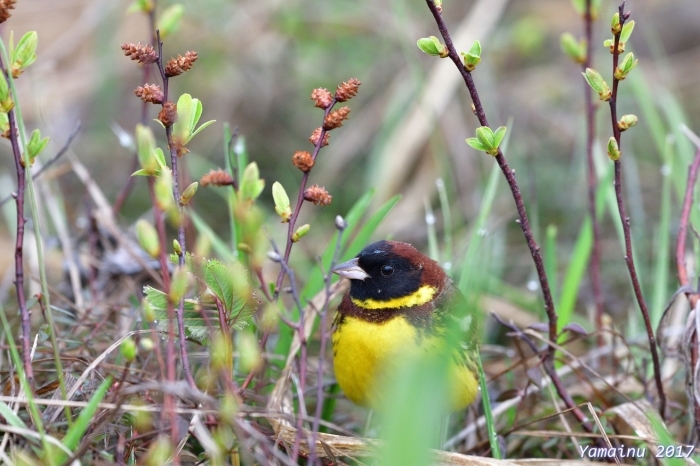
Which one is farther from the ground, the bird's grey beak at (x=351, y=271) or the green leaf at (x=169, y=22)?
the green leaf at (x=169, y=22)

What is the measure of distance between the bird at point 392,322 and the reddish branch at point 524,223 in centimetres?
23

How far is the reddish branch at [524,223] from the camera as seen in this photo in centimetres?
166

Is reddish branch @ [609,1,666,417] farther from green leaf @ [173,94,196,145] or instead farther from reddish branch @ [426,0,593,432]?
green leaf @ [173,94,196,145]

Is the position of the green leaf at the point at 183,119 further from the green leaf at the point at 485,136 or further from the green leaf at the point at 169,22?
the green leaf at the point at 169,22

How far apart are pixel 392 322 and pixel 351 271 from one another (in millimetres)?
190

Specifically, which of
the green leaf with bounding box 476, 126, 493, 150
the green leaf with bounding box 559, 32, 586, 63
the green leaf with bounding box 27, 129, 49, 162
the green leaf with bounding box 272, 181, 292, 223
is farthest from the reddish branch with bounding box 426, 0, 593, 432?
the green leaf with bounding box 27, 129, 49, 162

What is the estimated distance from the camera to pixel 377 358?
2.09m

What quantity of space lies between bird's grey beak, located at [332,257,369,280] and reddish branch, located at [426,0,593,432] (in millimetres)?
479

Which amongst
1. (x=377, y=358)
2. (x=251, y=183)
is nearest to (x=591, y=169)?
(x=377, y=358)

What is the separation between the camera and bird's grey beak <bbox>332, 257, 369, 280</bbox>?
2.21 meters

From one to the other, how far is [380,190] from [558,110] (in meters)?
1.49

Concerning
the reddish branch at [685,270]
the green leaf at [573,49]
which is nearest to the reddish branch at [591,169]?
the green leaf at [573,49]

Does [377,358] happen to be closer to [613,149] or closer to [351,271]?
[351,271]

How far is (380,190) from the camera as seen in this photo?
4.00m
